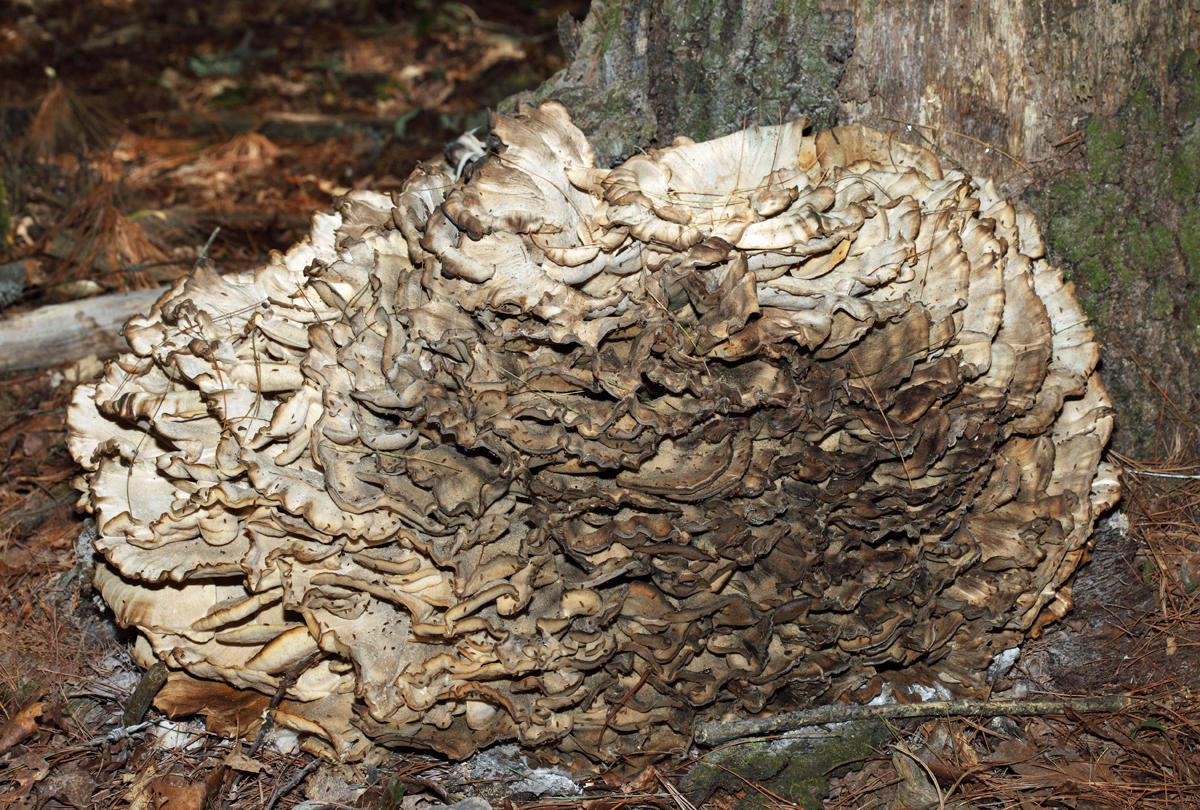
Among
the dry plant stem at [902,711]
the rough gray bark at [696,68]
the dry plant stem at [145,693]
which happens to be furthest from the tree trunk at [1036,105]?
the dry plant stem at [145,693]

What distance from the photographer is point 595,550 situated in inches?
126

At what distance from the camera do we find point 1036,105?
4141 mm

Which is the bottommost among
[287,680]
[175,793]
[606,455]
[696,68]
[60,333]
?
[175,793]

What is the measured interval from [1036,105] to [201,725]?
4.73 metres

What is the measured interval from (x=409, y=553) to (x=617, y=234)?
1410 millimetres

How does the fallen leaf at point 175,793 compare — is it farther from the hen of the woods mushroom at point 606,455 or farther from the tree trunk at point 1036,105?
the tree trunk at point 1036,105

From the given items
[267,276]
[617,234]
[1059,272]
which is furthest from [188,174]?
[1059,272]

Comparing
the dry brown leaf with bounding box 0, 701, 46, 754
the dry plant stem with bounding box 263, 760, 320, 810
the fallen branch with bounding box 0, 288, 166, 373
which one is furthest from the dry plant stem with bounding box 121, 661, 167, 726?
the fallen branch with bounding box 0, 288, 166, 373

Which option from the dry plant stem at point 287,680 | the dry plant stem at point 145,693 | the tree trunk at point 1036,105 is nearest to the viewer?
the dry plant stem at point 287,680

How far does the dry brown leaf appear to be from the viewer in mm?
3795

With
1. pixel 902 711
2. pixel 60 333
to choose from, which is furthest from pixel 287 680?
pixel 60 333

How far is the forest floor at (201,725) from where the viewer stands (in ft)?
11.8

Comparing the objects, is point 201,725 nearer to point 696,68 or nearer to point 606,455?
point 606,455

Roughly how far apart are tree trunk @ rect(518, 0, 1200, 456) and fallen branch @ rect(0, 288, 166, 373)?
3700mm
